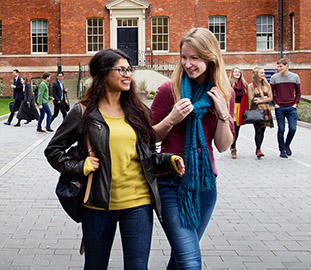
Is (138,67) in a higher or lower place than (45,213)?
higher

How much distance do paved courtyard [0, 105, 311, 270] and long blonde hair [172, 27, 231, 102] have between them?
6.57ft

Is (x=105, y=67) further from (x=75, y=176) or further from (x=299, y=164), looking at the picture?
(x=299, y=164)

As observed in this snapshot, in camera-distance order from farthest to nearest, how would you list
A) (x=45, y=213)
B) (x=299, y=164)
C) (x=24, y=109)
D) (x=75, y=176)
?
(x=24, y=109) < (x=299, y=164) < (x=45, y=213) < (x=75, y=176)

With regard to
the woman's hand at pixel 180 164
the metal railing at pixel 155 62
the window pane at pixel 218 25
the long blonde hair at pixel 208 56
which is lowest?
the woman's hand at pixel 180 164

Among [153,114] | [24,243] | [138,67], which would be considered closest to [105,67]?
[153,114]

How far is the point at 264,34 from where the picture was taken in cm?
3647

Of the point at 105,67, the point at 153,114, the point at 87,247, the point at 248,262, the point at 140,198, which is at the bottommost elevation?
the point at 248,262

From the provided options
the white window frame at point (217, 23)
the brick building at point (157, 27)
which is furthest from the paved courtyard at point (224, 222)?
the white window frame at point (217, 23)

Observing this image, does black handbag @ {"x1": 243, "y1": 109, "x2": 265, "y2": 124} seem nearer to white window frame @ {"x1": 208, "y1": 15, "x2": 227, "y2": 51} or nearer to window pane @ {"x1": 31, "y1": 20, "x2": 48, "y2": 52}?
white window frame @ {"x1": 208, "y1": 15, "x2": 227, "y2": 51}

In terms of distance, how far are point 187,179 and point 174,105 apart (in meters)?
0.47

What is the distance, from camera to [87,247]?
3.36 metres

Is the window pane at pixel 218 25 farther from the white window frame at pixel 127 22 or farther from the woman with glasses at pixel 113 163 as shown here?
the woman with glasses at pixel 113 163

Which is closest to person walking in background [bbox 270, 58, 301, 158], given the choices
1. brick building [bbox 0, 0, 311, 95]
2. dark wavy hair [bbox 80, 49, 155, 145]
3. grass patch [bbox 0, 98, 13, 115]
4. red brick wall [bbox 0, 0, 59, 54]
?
dark wavy hair [bbox 80, 49, 155, 145]

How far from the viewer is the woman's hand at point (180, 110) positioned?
132 inches
